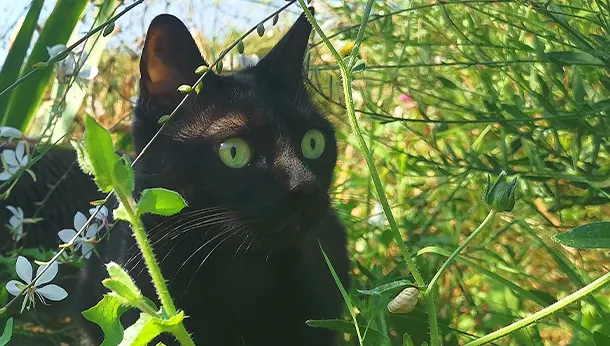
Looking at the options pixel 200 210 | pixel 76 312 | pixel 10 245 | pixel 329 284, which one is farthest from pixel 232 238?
pixel 10 245

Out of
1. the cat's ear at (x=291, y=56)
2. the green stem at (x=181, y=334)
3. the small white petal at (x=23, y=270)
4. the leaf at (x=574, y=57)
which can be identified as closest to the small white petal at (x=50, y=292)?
the small white petal at (x=23, y=270)

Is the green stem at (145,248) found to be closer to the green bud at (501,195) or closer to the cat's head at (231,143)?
the green bud at (501,195)

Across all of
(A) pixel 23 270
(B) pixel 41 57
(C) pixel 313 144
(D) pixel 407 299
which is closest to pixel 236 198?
(C) pixel 313 144

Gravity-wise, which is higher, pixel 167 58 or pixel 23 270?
pixel 167 58

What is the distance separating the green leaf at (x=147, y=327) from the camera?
40cm

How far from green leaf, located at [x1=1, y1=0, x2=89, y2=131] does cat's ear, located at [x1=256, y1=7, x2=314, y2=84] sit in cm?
41

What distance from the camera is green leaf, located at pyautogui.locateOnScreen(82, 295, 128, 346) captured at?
0.49m

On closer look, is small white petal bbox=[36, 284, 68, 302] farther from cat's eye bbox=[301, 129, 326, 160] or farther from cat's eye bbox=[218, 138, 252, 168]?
cat's eye bbox=[301, 129, 326, 160]

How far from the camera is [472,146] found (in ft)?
4.05

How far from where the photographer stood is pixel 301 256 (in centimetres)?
101

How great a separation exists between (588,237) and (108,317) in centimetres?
34

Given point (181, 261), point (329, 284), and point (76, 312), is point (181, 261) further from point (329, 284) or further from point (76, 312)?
point (76, 312)

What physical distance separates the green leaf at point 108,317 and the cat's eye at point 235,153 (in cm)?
40

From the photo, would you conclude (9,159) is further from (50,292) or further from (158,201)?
(158,201)
